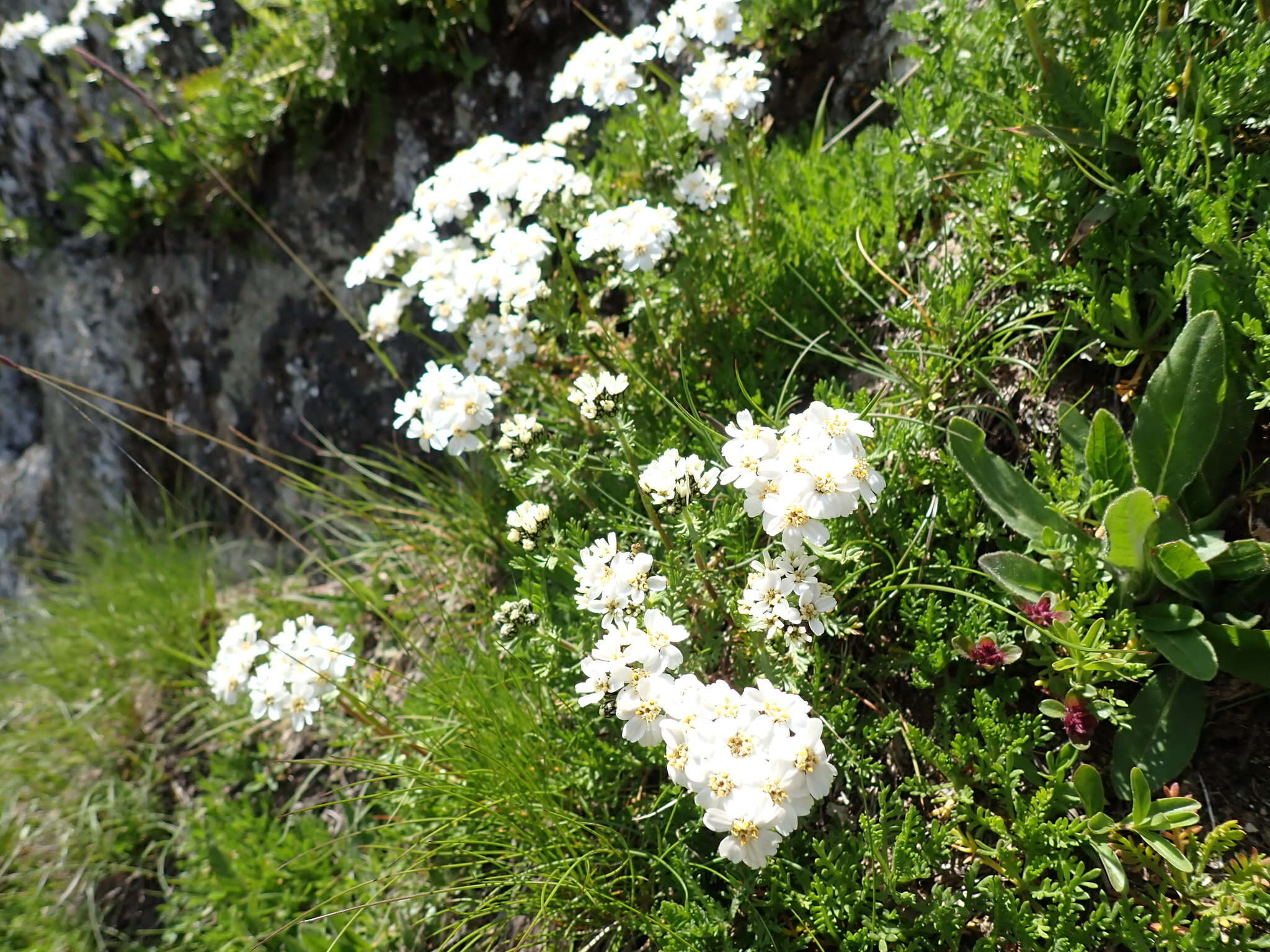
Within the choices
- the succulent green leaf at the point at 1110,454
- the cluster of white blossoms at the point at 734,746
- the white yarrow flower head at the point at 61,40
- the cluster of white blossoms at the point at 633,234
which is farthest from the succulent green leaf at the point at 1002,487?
the white yarrow flower head at the point at 61,40

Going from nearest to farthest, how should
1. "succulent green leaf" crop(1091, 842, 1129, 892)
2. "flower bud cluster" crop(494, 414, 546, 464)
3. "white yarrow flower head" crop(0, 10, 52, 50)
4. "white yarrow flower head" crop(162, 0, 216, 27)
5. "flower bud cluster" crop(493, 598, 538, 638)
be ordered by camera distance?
"succulent green leaf" crop(1091, 842, 1129, 892), "flower bud cluster" crop(493, 598, 538, 638), "flower bud cluster" crop(494, 414, 546, 464), "white yarrow flower head" crop(162, 0, 216, 27), "white yarrow flower head" crop(0, 10, 52, 50)

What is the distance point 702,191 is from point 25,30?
13.3 ft

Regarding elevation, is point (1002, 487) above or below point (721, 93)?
below

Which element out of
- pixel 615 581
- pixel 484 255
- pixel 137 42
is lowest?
pixel 615 581

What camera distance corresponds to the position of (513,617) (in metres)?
1.94

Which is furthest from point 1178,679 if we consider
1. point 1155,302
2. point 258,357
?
point 258,357

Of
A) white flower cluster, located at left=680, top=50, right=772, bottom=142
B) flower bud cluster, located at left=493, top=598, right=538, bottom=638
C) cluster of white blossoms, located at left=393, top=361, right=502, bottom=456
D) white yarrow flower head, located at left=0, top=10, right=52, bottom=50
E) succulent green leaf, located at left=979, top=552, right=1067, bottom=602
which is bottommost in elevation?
succulent green leaf, located at left=979, top=552, right=1067, bottom=602

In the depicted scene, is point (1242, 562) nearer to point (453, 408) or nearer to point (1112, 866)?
point (1112, 866)

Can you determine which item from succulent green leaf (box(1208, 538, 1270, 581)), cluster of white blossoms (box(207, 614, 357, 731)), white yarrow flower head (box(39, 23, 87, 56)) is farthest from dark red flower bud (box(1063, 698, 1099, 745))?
white yarrow flower head (box(39, 23, 87, 56))

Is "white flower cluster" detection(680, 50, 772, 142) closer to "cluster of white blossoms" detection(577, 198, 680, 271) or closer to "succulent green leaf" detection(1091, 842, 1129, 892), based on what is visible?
"cluster of white blossoms" detection(577, 198, 680, 271)

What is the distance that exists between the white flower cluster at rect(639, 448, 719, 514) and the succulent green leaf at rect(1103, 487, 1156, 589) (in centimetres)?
80

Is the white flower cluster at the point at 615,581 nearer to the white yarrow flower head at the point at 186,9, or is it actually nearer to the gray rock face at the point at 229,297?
the gray rock face at the point at 229,297

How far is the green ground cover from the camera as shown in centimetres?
171

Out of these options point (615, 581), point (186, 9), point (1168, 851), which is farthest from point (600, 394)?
point (186, 9)
